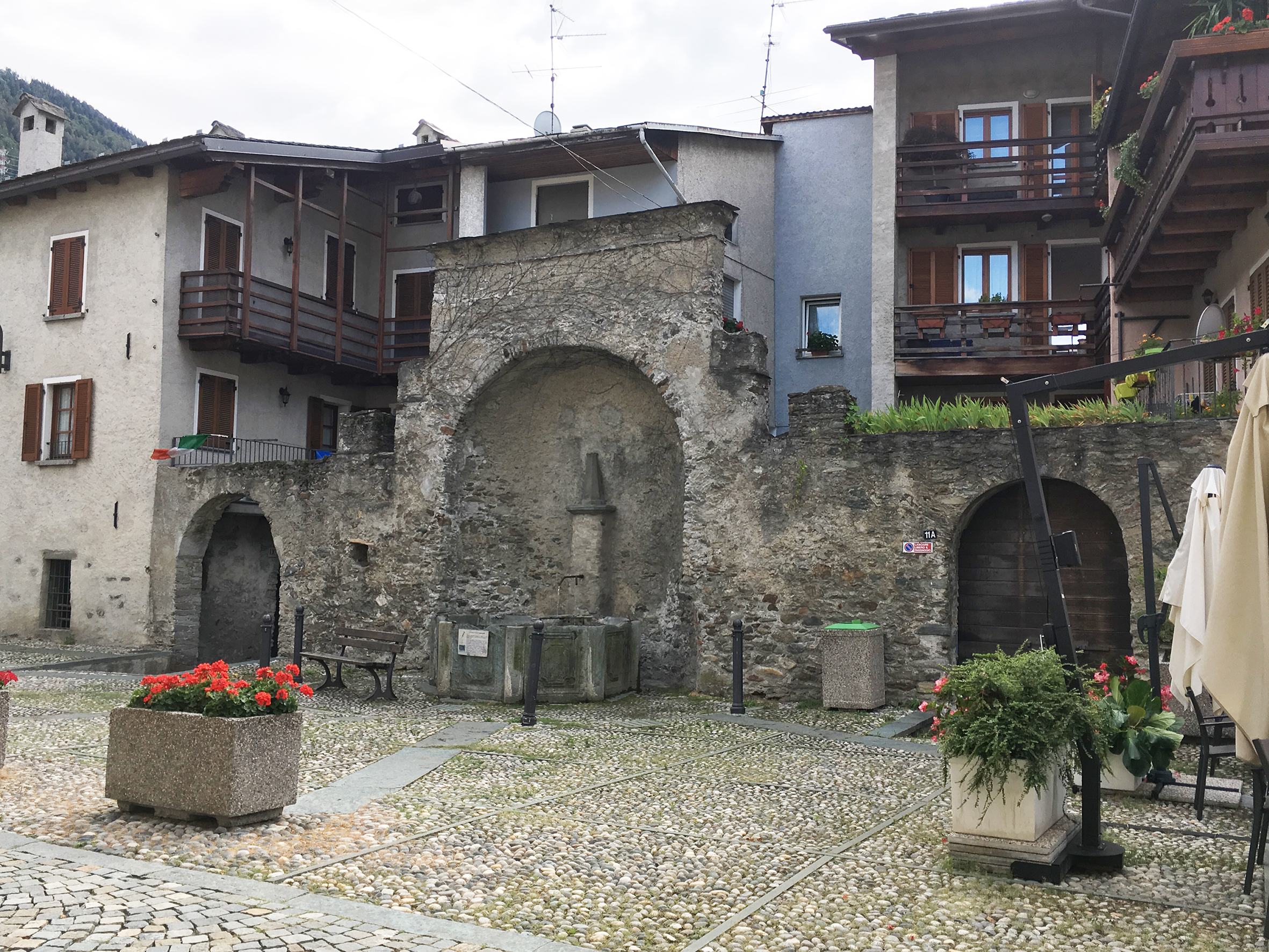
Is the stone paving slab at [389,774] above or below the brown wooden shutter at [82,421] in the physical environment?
below

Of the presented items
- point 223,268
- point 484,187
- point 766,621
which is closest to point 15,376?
point 223,268

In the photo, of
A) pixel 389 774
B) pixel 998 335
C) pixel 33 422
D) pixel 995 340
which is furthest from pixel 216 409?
pixel 995 340

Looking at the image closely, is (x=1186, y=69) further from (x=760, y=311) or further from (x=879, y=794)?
(x=760, y=311)

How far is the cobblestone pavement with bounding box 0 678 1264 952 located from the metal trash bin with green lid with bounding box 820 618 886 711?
217 cm

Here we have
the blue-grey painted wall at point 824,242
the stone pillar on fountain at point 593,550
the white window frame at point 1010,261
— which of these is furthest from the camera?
the blue-grey painted wall at point 824,242

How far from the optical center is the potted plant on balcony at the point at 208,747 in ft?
19.1

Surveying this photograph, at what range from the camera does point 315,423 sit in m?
20.3

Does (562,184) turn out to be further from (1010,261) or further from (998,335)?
(998,335)

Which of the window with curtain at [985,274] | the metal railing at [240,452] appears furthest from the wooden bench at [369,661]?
the window with curtain at [985,274]

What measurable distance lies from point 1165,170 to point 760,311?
28.7 feet

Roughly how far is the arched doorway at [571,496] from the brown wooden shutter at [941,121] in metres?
7.44

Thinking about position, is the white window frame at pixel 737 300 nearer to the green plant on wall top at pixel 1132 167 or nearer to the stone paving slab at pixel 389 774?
the green plant on wall top at pixel 1132 167

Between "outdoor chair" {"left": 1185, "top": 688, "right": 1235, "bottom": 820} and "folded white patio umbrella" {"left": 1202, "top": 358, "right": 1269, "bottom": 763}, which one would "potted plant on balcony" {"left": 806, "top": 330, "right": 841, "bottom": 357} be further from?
"folded white patio umbrella" {"left": 1202, "top": 358, "right": 1269, "bottom": 763}

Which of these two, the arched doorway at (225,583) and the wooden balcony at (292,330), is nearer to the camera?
the arched doorway at (225,583)
